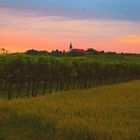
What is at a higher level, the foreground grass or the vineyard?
the foreground grass

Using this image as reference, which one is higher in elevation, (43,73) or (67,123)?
(67,123)

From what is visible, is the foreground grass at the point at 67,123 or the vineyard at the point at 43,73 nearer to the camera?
the foreground grass at the point at 67,123

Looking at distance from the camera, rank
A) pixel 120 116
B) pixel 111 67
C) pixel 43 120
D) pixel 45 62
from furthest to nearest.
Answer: pixel 111 67 < pixel 45 62 < pixel 120 116 < pixel 43 120

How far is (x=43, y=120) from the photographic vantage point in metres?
16.9

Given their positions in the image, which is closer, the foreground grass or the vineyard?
the foreground grass

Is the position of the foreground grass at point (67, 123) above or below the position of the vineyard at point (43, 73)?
above

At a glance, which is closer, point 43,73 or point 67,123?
point 67,123

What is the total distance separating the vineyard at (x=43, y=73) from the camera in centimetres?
4591

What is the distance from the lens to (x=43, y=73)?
50.9 m

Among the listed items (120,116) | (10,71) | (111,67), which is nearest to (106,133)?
Result: (120,116)

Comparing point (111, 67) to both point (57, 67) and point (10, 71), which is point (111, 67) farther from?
point (10, 71)

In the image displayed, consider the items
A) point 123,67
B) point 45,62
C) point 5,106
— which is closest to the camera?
point 5,106

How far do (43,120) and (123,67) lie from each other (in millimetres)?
64025

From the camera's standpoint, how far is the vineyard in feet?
151
